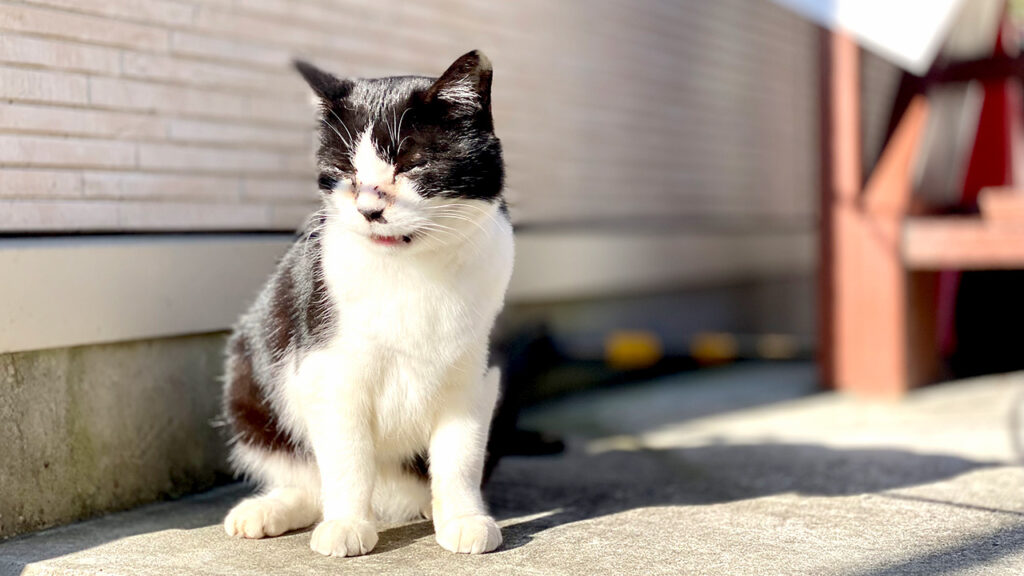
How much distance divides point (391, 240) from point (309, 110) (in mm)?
1755

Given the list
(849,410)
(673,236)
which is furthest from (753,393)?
(673,236)

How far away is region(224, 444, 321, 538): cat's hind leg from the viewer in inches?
96.9

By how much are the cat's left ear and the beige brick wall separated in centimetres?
123

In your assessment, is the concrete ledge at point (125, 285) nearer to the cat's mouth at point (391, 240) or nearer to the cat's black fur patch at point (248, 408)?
the cat's black fur patch at point (248, 408)

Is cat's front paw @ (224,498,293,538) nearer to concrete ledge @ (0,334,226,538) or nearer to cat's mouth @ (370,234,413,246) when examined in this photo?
concrete ledge @ (0,334,226,538)

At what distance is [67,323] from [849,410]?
11.4 feet

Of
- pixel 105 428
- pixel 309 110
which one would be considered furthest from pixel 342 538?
pixel 309 110

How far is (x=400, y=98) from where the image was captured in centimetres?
218

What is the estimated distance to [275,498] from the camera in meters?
2.54

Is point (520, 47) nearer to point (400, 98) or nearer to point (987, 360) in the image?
point (400, 98)

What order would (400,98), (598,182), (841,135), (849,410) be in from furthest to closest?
1. (598,182)
2. (841,135)
3. (849,410)
4. (400,98)

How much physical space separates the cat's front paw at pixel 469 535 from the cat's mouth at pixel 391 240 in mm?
665

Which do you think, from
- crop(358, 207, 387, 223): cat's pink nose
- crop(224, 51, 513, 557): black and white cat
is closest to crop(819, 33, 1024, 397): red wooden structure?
crop(224, 51, 513, 557): black and white cat

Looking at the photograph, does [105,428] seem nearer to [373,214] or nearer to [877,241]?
[373,214]
